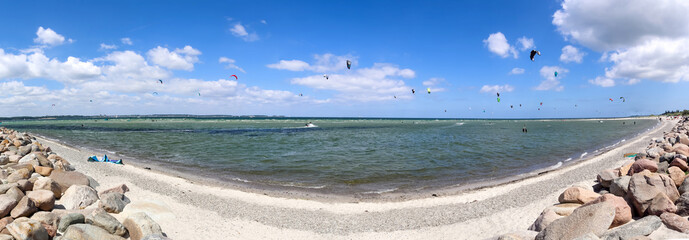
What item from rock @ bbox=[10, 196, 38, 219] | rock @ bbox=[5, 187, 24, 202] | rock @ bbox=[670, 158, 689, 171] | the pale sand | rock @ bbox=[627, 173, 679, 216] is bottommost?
the pale sand

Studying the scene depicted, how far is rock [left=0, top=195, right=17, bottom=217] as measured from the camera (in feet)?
21.6

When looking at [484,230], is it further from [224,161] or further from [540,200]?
[224,161]

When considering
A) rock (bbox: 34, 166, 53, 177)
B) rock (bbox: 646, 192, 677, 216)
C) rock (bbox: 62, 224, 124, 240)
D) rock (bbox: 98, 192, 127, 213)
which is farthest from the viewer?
rock (bbox: 34, 166, 53, 177)

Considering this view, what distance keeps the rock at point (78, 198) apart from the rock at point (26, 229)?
9.65ft

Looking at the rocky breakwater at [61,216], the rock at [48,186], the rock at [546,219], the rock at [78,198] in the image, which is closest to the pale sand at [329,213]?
the rocky breakwater at [61,216]

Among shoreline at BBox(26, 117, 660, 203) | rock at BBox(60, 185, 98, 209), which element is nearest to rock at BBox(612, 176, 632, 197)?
shoreline at BBox(26, 117, 660, 203)

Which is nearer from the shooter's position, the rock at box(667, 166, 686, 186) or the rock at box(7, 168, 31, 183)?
the rock at box(667, 166, 686, 186)

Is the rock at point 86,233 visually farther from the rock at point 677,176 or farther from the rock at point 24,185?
the rock at point 677,176

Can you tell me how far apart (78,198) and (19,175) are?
2.63 m

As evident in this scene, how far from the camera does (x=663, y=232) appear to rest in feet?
17.4

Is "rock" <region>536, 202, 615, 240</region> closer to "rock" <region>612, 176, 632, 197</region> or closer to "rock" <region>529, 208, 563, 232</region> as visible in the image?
"rock" <region>529, 208, 563, 232</region>

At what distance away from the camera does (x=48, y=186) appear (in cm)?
884

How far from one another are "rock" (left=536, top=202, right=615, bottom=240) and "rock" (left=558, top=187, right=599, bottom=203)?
2.20 meters

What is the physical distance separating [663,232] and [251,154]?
2516 cm
